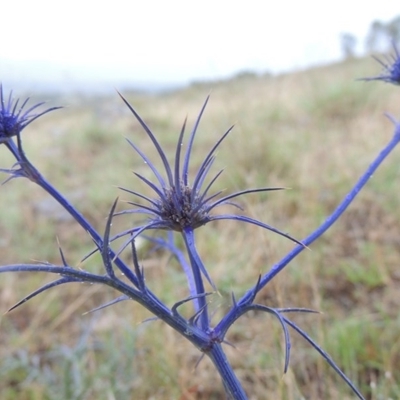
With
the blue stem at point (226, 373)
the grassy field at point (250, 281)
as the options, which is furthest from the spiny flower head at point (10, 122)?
the blue stem at point (226, 373)

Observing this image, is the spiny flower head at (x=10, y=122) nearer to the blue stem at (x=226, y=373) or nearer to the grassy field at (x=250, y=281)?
the grassy field at (x=250, y=281)

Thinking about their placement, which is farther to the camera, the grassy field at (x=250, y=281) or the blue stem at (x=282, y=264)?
the grassy field at (x=250, y=281)

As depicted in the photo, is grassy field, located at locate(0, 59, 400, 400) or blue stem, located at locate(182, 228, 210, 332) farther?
grassy field, located at locate(0, 59, 400, 400)

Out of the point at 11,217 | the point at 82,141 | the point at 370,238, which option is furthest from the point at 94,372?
the point at 82,141

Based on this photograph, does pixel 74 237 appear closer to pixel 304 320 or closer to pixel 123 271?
pixel 304 320

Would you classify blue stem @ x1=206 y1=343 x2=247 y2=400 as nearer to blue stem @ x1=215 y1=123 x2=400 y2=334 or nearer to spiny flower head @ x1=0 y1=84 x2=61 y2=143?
blue stem @ x1=215 y1=123 x2=400 y2=334

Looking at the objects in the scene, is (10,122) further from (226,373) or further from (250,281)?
(250,281)

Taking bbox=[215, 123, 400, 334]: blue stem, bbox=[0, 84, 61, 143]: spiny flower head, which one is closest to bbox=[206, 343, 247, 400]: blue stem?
bbox=[215, 123, 400, 334]: blue stem

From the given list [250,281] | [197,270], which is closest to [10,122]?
[197,270]
